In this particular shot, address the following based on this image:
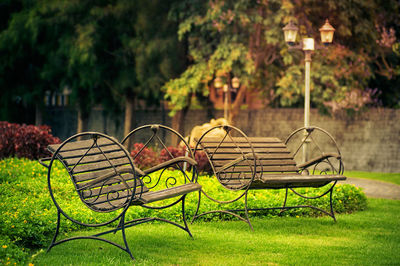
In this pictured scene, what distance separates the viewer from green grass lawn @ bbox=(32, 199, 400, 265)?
5.32 meters

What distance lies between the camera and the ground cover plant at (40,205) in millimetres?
5727

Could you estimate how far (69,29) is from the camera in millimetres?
22656

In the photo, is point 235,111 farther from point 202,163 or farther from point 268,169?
point 268,169

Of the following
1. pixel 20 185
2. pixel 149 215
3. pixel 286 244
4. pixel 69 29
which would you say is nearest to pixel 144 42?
pixel 69 29

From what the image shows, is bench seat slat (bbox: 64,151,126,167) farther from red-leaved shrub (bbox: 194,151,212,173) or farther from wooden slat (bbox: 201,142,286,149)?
red-leaved shrub (bbox: 194,151,212,173)

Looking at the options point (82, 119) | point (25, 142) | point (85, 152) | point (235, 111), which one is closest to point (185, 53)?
point (235, 111)

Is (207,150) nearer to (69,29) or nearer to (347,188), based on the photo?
(347,188)

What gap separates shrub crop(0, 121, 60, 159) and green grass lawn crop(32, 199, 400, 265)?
6.54 m

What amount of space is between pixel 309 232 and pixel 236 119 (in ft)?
46.5

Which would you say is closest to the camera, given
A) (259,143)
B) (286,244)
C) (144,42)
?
(286,244)

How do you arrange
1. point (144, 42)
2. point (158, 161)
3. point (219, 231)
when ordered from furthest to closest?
point (144, 42) → point (158, 161) → point (219, 231)

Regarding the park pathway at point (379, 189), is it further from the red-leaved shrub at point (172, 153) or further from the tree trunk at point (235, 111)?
the tree trunk at point (235, 111)

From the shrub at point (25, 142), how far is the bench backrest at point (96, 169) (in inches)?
283

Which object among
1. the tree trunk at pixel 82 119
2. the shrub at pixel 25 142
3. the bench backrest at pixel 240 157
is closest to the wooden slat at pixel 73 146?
the bench backrest at pixel 240 157
